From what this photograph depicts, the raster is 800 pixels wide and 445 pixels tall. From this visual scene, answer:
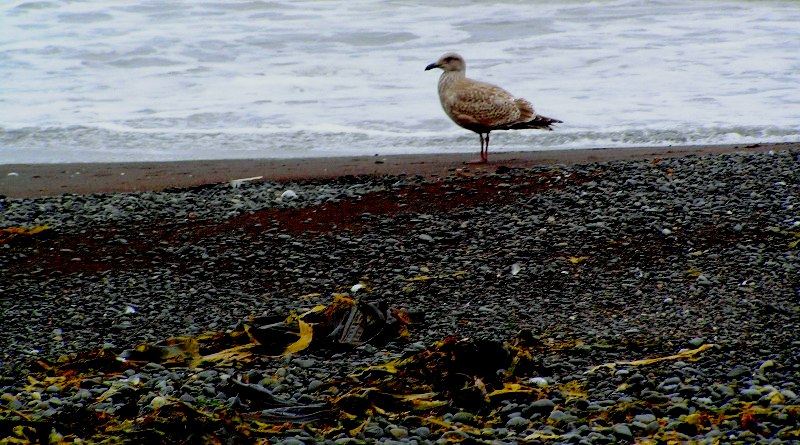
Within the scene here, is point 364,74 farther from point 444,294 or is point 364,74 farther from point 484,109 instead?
point 444,294

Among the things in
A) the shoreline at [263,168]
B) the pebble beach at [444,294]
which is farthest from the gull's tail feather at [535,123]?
the pebble beach at [444,294]

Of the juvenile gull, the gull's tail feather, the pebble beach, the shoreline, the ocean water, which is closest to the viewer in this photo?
the pebble beach

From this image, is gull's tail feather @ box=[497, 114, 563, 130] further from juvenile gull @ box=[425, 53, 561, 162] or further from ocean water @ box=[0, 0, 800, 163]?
ocean water @ box=[0, 0, 800, 163]

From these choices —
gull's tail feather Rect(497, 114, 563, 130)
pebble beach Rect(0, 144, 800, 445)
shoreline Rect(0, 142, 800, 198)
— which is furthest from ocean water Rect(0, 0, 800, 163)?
pebble beach Rect(0, 144, 800, 445)

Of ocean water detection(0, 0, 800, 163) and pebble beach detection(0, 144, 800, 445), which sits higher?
ocean water detection(0, 0, 800, 163)

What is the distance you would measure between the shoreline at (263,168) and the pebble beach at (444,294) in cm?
8

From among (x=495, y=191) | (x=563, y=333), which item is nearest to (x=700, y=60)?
(x=495, y=191)

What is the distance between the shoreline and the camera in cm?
775

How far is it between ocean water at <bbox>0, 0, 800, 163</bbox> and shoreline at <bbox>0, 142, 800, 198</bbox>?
45 cm

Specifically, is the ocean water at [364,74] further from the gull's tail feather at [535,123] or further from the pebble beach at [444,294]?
the pebble beach at [444,294]

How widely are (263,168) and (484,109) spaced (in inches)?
74.5

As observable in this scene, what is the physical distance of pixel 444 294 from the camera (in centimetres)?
505

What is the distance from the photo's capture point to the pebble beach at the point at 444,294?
11.5ft

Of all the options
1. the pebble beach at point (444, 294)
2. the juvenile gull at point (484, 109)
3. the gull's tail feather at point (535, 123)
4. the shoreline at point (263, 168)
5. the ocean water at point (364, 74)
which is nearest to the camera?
the pebble beach at point (444, 294)
